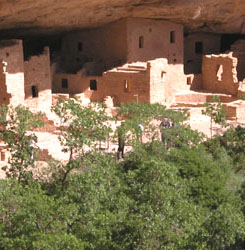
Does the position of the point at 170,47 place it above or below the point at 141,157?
above

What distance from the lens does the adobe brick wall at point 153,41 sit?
92.5 ft

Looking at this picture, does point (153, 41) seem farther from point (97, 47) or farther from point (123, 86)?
point (123, 86)

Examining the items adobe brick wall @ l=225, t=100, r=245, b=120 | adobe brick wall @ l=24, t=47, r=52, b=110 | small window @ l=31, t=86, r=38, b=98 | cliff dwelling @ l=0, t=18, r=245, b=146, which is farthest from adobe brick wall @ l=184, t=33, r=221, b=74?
small window @ l=31, t=86, r=38, b=98

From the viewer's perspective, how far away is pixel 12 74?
81.4ft

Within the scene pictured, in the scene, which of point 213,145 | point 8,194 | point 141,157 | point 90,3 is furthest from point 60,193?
point 90,3

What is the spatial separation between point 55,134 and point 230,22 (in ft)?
33.4

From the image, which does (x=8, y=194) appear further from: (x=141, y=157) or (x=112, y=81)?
(x=112, y=81)

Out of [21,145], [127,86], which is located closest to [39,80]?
[127,86]

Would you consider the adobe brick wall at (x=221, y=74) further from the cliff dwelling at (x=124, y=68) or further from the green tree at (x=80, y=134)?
the green tree at (x=80, y=134)

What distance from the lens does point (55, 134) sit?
23344 millimetres

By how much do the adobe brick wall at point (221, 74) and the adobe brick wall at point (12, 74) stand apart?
796 centimetres

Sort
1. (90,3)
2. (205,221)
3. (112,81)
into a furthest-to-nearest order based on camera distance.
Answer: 1. (112,81)
2. (90,3)
3. (205,221)

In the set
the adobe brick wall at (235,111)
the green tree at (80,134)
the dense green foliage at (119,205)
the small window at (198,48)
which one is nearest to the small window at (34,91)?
the adobe brick wall at (235,111)

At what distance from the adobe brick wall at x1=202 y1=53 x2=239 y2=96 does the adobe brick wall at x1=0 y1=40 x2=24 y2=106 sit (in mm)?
7959
